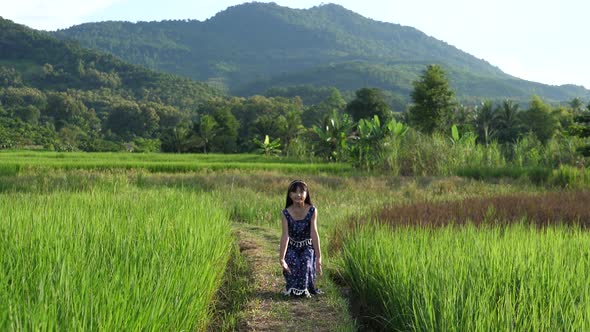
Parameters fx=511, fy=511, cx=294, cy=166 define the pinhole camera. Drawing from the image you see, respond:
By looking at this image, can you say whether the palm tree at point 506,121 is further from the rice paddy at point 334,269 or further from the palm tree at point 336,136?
the rice paddy at point 334,269

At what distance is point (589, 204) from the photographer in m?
7.82

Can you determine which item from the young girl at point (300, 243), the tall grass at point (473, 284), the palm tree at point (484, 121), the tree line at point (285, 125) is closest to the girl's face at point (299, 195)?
the young girl at point (300, 243)

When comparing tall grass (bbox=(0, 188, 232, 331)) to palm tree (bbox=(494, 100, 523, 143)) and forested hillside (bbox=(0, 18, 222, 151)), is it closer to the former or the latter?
forested hillside (bbox=(0, 18, 222, 151))

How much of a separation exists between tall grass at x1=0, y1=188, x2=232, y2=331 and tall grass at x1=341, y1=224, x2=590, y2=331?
1294 mm

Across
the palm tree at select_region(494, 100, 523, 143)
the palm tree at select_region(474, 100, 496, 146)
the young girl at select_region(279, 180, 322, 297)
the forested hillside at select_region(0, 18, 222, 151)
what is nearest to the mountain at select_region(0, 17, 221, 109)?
the forested hillside at select_region(0, 18, 222, 151)

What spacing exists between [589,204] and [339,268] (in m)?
4.76

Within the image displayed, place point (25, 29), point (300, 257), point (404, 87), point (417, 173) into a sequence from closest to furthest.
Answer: point (300, 257) → point (417, 173) → point (25, 29) → point (404, 87)

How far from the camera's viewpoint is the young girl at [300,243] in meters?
4.50

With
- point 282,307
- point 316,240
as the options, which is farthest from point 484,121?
point 282,307

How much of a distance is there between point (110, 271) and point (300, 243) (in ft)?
6.48

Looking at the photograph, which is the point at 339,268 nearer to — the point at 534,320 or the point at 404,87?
the point at 534,320

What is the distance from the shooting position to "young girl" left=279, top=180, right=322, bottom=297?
4504mm

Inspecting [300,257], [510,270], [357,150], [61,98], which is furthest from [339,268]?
[61,98]

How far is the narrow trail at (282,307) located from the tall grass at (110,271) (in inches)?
14.3
